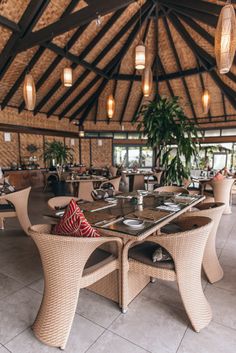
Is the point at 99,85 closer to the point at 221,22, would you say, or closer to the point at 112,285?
the point at 221,22

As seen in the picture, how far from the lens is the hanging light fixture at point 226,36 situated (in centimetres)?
252

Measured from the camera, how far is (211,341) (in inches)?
62.3

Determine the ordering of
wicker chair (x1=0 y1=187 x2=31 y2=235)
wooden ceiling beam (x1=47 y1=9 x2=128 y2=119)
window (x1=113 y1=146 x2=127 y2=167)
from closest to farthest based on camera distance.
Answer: wicker chair (x1=0 y1=187 x2=31 y2=235), wooden ceiling beam (x1=47 y1=9 x2=128 y2=119), window (x1=113 y1=146 x2=127 y2=167)

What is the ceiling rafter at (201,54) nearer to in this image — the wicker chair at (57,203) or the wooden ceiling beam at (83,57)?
the wooden ceiling beam at (83,57)

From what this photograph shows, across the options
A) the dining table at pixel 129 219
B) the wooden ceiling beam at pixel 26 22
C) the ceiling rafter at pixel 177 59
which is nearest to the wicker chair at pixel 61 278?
the dining table at pixel 129 219

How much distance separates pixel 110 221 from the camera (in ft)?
6.53

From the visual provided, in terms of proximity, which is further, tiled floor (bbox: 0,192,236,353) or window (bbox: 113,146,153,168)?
window (bbox: 113,146,153,168)

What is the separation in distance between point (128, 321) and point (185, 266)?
70cm

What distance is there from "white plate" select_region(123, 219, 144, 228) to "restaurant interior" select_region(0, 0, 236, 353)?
0.02m

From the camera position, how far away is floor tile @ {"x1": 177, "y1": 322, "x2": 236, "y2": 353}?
1.51m

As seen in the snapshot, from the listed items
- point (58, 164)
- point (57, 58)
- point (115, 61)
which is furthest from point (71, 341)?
point (115, 61)

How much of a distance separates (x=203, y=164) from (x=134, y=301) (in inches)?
293

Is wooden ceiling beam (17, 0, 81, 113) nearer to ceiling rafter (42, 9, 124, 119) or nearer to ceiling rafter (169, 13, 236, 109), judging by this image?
ceiling rafter (42, 9, 124, 119)

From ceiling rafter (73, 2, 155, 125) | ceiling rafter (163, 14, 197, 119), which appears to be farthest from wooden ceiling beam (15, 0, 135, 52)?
ceiling rafter (163, 14, 197, 119)
